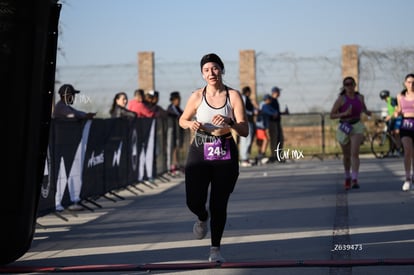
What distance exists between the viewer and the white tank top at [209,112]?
30.8ft

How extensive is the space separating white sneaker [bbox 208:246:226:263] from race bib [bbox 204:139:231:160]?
0.83m

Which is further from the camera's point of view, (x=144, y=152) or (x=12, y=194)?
(x=144, y=152)

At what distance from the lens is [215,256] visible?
9094 mm

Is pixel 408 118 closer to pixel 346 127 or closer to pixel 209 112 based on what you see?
pixel 346 127

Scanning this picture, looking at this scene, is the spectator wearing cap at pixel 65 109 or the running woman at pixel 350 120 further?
the running woman at pixel 350 120

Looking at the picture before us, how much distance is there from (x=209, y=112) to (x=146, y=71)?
77.9 feet

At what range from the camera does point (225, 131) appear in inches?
369

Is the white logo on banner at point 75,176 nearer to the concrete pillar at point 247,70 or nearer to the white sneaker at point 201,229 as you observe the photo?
the white sneaker at point 201,229

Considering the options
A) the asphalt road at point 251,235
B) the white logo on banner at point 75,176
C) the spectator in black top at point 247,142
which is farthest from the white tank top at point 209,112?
the spectator in black top at point 247,142

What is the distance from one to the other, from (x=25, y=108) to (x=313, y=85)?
77.5ft

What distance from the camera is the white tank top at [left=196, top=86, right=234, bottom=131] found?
940 cm

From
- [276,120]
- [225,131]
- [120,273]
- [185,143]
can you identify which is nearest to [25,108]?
[120,273]

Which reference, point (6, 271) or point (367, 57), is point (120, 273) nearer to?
point (6, 271)

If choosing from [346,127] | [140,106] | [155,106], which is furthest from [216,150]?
[155,106]
